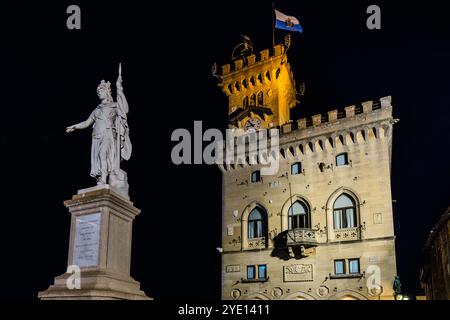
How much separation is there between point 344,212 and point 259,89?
17.9 meters

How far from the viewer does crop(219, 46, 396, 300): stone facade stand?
34500 millimetres

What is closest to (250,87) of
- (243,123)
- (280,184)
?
(243,123)

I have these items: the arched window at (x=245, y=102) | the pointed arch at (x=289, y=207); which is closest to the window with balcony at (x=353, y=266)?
the pointed arch at (x=289, y=207)

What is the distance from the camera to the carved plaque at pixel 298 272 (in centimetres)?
3591

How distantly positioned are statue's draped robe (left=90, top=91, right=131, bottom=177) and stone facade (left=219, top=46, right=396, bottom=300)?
24.4 meters

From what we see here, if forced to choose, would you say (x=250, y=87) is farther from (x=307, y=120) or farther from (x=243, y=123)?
(x=307, y=120)

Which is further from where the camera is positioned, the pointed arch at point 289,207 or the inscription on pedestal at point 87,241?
the pointed arch at point 289,207

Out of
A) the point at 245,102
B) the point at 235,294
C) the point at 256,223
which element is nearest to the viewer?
the point at 235,294

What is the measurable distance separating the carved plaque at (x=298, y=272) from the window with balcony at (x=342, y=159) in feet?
26.2

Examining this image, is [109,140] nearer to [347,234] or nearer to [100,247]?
[100,247]

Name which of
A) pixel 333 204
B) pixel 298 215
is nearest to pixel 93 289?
pixel 333 204

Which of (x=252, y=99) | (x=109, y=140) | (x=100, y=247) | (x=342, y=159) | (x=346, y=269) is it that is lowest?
(x=100, y=247)

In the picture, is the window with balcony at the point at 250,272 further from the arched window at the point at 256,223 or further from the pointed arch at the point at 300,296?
the pointed arch at the point at 300,296

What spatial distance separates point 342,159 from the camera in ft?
123
